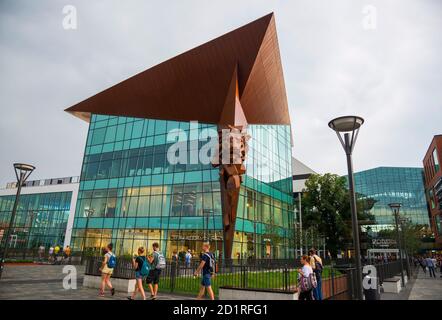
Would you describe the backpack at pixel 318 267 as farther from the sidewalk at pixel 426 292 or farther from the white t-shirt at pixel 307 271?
the sidewalk at pixel 426 292

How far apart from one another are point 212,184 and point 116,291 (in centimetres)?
1751

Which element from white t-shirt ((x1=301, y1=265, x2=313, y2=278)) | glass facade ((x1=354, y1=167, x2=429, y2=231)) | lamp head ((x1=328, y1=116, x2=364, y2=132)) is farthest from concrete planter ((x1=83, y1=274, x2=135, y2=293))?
glass facade ((x1=354, y1=167, x2=429, y2=231))

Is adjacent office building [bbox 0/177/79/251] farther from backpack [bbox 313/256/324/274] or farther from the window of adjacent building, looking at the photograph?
the window of adjacent building

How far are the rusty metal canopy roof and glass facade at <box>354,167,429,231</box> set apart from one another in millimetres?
65654

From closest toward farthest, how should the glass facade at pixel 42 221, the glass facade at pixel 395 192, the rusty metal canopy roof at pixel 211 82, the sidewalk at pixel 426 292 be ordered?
the sidewalk at pixel 426 292 < the rusty metal canopy roof at pixel 211 82 < the glass facade at pixel 42 221 < the glass facade at pixel 395 192

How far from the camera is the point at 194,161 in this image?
30.6 m

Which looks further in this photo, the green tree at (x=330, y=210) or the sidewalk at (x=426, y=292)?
the green tree at (x=330, y=210)

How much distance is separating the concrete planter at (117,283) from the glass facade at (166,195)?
15.2 meters

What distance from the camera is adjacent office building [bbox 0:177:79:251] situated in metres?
48.1

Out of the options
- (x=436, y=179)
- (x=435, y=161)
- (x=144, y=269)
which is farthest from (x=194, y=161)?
(x=435, y=161)

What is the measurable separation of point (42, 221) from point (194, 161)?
34.3 m

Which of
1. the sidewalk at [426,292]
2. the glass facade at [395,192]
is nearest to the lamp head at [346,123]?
the sidewalk at [426,292]

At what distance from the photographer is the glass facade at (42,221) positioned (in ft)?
159

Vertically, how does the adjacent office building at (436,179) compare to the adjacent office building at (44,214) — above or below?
above
